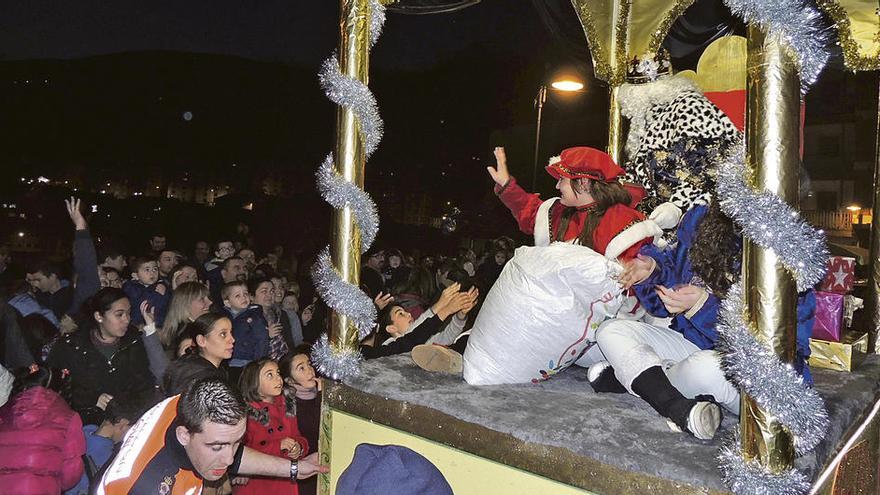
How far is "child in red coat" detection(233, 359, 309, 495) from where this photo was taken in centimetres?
341

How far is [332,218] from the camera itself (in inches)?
110

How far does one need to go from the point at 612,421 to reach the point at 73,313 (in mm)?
4944

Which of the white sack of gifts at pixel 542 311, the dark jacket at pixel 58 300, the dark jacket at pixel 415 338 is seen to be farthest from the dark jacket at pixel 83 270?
the white sack of gifts at pixel 542 311

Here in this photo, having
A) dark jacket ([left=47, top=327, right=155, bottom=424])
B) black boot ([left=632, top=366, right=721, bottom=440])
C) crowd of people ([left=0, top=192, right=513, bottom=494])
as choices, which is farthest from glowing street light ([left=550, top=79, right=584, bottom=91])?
black boot ([left=632, top=366, right=721, bottom=440])

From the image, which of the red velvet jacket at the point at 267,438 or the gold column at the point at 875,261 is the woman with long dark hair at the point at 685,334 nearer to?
the red velvet jacket at the point at 267,438

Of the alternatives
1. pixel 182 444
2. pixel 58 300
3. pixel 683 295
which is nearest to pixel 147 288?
pixel 58 300

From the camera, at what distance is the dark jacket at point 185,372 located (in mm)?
3375

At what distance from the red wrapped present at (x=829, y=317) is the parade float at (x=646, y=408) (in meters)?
0.11

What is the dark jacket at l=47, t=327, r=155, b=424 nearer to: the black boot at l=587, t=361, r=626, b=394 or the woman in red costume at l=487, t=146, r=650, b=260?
the woman in red costume at l=487, t=146, r=650, b=260

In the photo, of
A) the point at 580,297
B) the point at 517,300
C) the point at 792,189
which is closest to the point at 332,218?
the point at 517,300

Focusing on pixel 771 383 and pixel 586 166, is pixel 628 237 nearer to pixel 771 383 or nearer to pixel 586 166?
pixel 586 166

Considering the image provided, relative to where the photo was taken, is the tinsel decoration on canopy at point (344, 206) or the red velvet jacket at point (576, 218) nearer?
the tinsel decoration on canopy at point (344, 206)

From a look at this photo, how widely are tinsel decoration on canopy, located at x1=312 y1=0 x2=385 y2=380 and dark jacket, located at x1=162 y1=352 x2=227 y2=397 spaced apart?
37.9 inches

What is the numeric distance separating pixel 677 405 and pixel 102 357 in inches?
140
